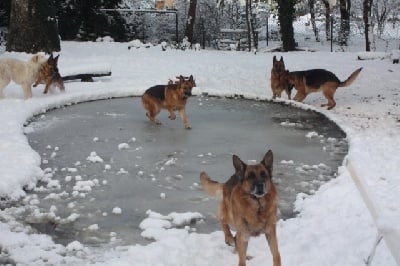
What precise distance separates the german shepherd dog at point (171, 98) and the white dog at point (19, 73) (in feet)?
11.5

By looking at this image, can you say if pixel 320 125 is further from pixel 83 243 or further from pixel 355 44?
pixel 355 44

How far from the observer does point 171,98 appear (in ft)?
32.2

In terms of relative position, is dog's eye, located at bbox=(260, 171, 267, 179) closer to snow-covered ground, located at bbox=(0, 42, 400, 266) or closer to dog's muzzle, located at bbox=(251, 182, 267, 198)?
dog's muzzle, located at bbox=(251, 182, 267, 198)

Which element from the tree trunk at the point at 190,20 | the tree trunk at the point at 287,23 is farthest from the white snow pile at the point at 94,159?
the tree trunk at the point at 190,20

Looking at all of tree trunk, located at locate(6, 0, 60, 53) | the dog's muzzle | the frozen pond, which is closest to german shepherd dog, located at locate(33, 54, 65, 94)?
the frozen pond

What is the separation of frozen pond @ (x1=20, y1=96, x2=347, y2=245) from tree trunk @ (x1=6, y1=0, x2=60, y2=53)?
25.1 feet

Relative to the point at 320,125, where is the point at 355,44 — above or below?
above

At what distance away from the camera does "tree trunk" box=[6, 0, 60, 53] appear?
730 inches

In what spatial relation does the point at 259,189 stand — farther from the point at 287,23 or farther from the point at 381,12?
the point at 381,12

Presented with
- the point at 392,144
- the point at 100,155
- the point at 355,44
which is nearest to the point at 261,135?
the point at 392,144

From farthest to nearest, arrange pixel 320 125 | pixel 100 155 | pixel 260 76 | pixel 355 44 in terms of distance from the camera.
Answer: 1. pixel 355 44
2. pixel 260 76
3. pixel 320 125
4. pixel 100 155

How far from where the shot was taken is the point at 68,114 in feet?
37.1

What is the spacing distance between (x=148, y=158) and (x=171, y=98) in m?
1.98

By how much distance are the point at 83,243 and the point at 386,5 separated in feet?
93.5
